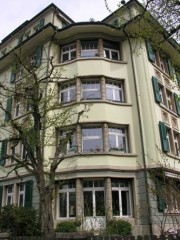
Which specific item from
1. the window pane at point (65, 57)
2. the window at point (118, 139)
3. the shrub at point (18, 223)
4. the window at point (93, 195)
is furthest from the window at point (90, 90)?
the shrub at point (18, 223)

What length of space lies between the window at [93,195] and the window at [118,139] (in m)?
2.24

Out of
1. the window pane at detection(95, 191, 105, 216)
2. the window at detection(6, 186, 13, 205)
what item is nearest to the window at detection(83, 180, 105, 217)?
the window pane at detection(95, 191, 105, 216)

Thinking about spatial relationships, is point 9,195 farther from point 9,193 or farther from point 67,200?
point 67,200

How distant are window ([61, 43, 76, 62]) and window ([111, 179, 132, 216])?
9.16 meters

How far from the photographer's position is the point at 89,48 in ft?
65.9

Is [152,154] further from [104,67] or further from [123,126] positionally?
[104,67]

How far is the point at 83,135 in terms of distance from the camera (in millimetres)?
17156

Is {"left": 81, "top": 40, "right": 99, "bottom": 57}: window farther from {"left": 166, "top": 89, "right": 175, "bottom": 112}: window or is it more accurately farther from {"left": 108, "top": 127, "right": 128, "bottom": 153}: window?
{"left": 166, "top": 89, "right": 175, "bottom": 112}: window

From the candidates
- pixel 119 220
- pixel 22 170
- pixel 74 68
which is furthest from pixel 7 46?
pixel 119 220

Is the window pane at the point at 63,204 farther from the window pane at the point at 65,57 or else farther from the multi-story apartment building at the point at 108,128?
the window pane at the point at 65,57

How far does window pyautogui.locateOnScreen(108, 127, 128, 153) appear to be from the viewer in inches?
670

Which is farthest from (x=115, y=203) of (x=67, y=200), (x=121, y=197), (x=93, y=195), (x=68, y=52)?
(x=68, y=52)

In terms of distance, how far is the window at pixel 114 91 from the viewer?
1852 cm

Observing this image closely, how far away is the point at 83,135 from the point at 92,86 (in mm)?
3496
